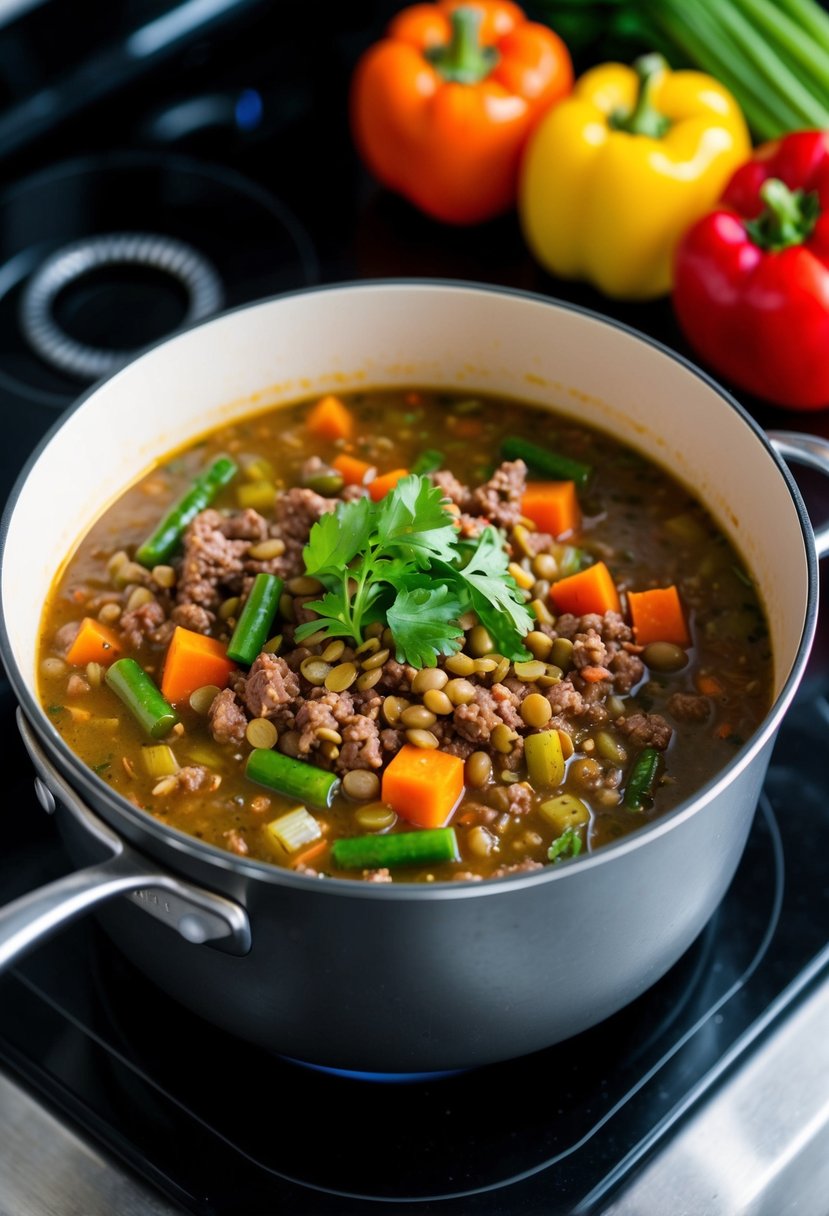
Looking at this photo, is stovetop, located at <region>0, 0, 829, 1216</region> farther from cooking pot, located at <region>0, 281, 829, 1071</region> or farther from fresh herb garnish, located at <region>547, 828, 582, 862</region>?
fresh herb garnish, located at <region>547, 828, 582, 862</region>

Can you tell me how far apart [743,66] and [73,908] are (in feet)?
9.43

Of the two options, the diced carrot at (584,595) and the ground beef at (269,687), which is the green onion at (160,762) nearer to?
the ground beef at (269,687)

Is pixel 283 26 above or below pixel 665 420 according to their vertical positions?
above

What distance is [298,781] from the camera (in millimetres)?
2125

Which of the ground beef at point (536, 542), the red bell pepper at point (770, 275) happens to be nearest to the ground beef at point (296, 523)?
the ground beef at point (536, 542)

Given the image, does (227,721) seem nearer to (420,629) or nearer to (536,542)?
(420,629)

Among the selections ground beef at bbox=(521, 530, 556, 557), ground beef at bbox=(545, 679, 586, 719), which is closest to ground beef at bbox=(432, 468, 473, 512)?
ground beef at bbox=(521, 530, 556, 557)

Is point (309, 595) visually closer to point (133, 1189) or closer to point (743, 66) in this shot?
point (133, 1189)

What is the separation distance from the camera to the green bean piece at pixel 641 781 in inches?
83.5

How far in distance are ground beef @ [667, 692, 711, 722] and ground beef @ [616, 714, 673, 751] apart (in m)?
0.04

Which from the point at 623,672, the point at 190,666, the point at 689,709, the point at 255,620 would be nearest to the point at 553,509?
the point at 623,672

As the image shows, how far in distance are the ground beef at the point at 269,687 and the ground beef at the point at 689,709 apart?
2.08 feet

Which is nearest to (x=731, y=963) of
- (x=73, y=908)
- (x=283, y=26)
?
(x=73, y=908)

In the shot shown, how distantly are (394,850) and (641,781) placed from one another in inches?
16.4
